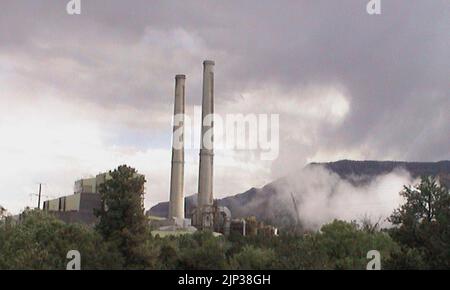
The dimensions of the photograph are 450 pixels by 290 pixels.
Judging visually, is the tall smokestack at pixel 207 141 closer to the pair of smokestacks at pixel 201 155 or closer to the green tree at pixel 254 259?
the pair of smokestacks at pixel 201 155

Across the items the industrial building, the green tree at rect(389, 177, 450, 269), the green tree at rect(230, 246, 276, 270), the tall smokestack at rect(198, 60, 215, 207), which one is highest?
the tall smokestack at rect(198, 60, 215, 207)

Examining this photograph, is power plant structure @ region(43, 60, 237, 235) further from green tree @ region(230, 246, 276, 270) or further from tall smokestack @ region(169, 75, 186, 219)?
green tree @ region(230, 246, 276, 270)

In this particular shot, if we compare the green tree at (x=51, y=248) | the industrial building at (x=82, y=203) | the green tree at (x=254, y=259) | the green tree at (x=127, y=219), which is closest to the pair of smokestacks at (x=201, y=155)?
the industrial building at (x=82, y=203)

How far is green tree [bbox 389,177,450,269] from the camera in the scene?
34250mm

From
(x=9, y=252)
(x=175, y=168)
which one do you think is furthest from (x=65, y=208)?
(x=9, y=252)

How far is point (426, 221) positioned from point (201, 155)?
55815 mm

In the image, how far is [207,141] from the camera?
9050cm

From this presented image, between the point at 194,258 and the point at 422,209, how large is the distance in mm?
18386

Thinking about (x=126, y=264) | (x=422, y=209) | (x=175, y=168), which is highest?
(x=175, y=168)

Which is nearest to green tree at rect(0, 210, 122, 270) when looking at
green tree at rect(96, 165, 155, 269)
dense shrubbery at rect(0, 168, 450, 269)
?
dense shrubbery at rect(0, 168, 450, 269)

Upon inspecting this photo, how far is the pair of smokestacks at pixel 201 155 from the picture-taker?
90.0 metres

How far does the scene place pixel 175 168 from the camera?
91.9m
